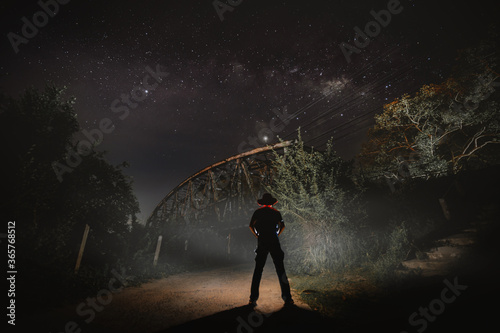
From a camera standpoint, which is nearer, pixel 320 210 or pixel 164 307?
pixel 164 307

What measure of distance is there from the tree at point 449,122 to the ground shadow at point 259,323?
15990mm

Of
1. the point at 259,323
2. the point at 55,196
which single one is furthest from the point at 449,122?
the point at 55,196

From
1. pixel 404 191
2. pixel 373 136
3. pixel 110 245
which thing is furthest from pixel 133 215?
pixel 373 136

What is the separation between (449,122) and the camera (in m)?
17.3

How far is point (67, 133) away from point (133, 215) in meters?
5.78

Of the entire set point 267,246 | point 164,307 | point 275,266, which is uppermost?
point 267,246

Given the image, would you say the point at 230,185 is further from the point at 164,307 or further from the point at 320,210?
the point at 164,307

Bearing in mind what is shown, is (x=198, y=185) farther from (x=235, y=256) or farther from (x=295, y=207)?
(x=295, y=207)

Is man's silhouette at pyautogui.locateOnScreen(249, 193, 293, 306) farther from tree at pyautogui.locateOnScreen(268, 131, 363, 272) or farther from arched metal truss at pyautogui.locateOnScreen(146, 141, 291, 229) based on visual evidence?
arched metal truss at pyautogui.locateOnScreen(146, 141, 291, 229)

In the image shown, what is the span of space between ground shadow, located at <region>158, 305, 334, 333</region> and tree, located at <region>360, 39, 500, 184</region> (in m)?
16.0

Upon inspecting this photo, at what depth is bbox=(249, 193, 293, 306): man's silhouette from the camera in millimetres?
4293

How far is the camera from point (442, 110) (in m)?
17.9

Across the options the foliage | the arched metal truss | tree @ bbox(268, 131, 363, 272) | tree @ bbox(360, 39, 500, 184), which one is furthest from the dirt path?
tree @ bbox(360, 39, 500, 184)

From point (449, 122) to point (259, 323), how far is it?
22.9m
